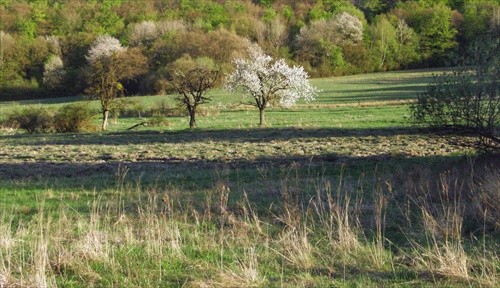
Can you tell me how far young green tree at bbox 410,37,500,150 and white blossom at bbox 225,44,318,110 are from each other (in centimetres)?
1815

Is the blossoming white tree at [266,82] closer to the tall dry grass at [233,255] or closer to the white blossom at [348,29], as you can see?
the tall dry grass at [233,255]

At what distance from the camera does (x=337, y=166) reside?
17766mm

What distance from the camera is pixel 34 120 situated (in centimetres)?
3831

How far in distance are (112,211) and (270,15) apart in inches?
4178

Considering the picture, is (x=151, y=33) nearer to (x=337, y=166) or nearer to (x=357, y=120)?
(x=357, y=120)

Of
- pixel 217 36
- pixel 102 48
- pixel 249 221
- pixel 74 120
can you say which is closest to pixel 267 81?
pixel 74 120

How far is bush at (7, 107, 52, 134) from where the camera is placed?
125 ft

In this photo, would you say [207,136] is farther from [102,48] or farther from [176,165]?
[102,48]

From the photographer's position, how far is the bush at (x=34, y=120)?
38062 millimetres

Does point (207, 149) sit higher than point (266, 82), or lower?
lower

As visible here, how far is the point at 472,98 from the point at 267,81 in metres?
20.2

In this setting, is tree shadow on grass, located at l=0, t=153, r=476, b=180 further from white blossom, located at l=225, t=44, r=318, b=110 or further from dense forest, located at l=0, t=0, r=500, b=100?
dense forest, located at l=0, t=0, r=500, b=100

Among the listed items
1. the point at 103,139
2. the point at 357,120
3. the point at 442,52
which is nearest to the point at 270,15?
the point at 442,52

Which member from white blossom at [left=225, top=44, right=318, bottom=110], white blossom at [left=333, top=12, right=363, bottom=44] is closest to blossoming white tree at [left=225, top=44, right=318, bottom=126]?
white blossom at [left=225, top=44, right=318, bottom=110]
